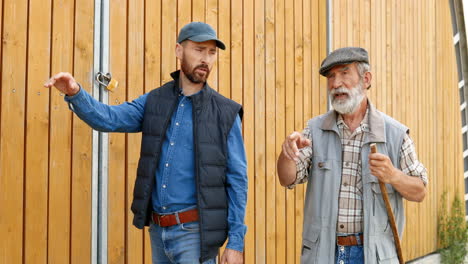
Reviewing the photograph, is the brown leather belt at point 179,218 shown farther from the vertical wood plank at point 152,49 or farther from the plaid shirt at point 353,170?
the vertical wood plank at point 152,49

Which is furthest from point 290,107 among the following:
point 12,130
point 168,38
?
point 12,130

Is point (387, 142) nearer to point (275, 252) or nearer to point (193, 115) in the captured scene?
point (193, 115)

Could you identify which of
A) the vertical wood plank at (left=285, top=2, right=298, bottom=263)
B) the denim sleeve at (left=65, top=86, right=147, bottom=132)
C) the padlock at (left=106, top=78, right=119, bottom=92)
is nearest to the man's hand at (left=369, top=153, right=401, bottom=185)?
the denim sleeve at (left=65, top=86, right=147, bottom=132)

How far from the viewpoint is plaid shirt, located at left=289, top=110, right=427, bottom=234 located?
2.80 meters

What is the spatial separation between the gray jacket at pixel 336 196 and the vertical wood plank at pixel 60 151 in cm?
136

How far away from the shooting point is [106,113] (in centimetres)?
272

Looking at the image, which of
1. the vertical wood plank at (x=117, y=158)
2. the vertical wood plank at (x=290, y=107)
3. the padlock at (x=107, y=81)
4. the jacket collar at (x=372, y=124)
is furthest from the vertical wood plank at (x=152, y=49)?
the vertical wood plank at (x=290, y=107)

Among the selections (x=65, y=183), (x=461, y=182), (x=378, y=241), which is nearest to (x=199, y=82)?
(x=65, y=183)

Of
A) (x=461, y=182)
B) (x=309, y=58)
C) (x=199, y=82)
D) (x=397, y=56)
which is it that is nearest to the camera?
(x=199, y=82)

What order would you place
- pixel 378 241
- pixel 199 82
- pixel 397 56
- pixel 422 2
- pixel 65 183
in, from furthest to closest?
pixel 422 2, pixel 397 56, pixel 65 183, pixel 199 82, pixel 378 241

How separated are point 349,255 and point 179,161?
966mm

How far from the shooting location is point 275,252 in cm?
471

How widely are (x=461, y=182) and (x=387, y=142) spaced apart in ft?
20.5

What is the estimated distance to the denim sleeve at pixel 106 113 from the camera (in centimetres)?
257
